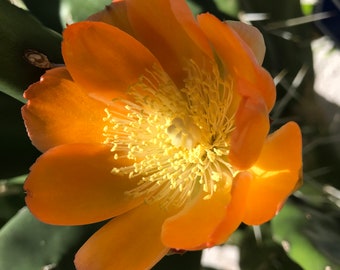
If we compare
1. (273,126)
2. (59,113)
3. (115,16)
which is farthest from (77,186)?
(273,126)

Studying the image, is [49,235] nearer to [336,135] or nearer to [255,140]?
[255,140]

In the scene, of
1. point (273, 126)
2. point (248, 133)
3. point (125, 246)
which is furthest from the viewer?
point (273, 126)

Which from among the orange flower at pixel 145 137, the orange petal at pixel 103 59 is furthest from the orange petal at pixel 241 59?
the orange petal at pixel 103 59

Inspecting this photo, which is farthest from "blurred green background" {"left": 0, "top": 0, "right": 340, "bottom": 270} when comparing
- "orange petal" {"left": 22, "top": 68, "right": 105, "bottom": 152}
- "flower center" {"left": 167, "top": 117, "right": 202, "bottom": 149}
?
"flower center" {"left": 167, "top": 117, "right": 202, "bottom": 149}

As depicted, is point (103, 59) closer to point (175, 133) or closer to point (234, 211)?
point (175, 133)

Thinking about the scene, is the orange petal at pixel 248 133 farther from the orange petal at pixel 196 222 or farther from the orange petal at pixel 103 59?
the orange petal at pixel 103 59

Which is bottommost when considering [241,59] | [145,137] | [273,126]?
[273,126]

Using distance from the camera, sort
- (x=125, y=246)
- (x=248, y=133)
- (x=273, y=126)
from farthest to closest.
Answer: (x=273, y=126) → (x=125, y=246) → (x=248, y=133)
